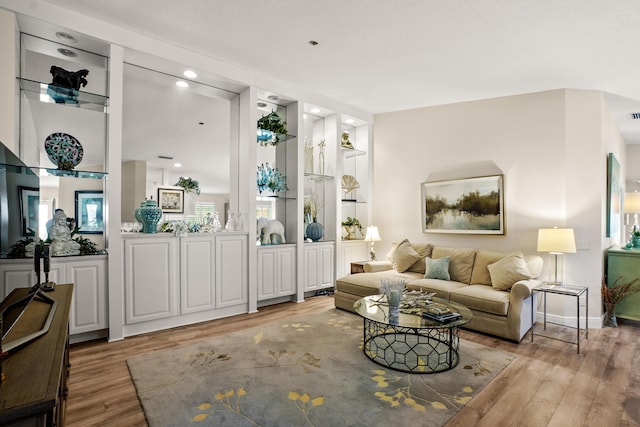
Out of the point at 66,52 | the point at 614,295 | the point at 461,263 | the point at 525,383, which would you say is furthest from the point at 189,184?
the point at 614,295

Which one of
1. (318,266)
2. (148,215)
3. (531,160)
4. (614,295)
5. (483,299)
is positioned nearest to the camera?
(483,299)

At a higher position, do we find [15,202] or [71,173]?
[71,173]

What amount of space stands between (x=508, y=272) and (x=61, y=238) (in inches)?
181

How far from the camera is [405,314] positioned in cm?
307

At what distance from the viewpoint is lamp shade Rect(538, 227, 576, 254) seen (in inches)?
146

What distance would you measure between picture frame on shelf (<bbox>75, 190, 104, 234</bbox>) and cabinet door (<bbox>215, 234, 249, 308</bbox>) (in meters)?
1.24

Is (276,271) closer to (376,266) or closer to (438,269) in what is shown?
(376,266)

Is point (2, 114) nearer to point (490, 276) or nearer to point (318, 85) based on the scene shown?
point (318, 85)

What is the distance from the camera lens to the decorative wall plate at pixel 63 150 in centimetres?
325

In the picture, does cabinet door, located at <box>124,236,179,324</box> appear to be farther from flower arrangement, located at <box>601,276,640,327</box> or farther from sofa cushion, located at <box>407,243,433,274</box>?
flower arrangement, located at <box>601,276,640,327</box>

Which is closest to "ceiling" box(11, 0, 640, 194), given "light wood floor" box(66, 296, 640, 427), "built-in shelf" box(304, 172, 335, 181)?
"built-in shelf" box(304, 172, 335, 181)

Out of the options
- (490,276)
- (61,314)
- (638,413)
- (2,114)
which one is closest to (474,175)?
(490,276)

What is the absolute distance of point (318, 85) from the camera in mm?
4746

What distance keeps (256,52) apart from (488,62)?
2544 millimetres
